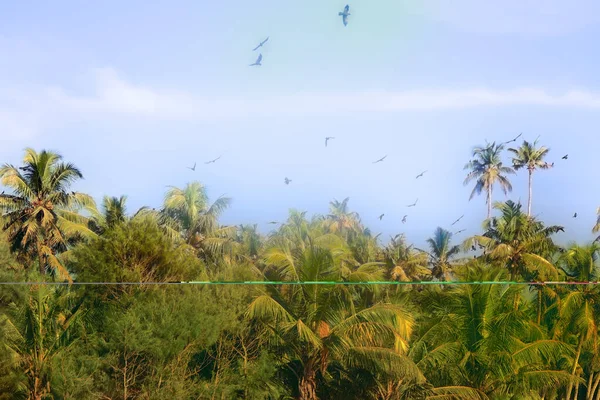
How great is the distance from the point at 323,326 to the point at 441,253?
18.1m

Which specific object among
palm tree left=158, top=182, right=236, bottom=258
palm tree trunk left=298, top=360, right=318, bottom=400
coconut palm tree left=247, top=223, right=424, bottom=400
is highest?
palm tree left=158, top=182, right=236, bottom=258

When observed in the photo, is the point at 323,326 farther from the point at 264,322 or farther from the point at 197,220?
the point at 197,220

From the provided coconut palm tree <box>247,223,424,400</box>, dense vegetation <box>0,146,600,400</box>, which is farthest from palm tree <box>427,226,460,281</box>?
coconut palm tree <box>247,223,424,400</box>

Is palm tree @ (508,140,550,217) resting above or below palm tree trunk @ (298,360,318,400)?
above

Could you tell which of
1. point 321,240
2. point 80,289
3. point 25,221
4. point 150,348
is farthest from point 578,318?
point 25,221

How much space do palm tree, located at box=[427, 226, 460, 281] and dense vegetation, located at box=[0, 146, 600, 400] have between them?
7474mm

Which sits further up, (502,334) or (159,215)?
(159,215)

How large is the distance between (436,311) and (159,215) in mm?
17075

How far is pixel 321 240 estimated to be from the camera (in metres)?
34.0

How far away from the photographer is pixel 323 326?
25125 mm

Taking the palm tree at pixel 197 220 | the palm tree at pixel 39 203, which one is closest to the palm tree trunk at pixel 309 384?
the palm tree at pixel 39 203

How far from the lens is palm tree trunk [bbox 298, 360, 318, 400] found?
25594mm

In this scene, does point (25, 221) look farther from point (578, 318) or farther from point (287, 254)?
point (578, 318)

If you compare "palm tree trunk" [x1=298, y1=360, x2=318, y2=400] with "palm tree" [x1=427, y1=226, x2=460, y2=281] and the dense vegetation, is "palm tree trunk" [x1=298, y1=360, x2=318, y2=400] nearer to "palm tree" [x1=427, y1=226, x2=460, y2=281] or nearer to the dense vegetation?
the dense vegetation
